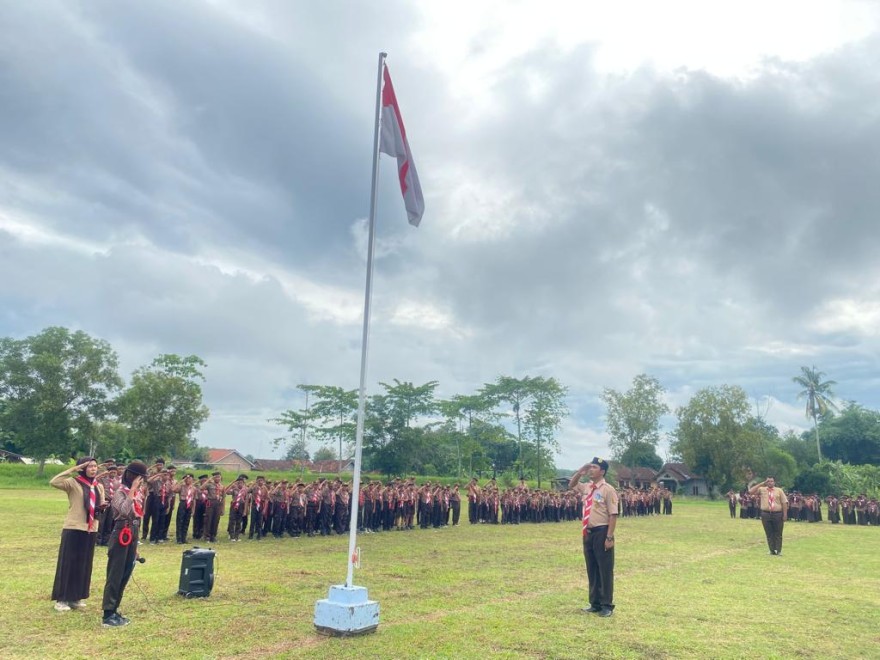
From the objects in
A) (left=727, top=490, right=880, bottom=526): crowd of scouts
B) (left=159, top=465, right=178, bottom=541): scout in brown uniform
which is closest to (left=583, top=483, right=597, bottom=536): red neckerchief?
(left=159, top=465, right=178, bottom=541): scout in brown uniform

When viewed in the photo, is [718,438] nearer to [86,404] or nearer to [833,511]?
[833,511]

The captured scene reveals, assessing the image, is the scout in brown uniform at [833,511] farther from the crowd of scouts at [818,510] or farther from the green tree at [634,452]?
the green tree at [634,452]

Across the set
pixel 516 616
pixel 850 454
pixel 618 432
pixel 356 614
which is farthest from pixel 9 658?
pixel 850 454

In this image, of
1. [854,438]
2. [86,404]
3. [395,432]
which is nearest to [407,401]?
[395,432]

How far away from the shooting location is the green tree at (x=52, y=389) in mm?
54812

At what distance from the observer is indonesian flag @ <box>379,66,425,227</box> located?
8.59 metres

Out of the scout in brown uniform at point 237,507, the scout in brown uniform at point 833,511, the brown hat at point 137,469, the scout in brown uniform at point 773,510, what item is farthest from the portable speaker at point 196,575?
the scout in brown uniform at point 833,511

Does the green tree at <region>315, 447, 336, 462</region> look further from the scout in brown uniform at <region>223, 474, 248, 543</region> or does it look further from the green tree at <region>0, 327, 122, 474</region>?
the scout in brown uniform at <region>223, 474, 248, 543</region>

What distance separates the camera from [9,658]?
18.4 feet

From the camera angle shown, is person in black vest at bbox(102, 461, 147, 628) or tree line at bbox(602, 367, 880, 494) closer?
person in black vest at bbox(102, 461, 147, 628)

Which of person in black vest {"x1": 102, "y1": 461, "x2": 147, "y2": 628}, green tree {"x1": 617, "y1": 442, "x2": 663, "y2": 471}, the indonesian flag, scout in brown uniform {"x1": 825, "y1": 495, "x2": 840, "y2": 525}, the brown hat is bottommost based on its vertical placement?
scout in brown uniform {"x1": 825, "y1": 495, "x2": 840, "y2": 525}

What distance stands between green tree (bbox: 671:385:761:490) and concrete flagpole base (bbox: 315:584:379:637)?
214 ft

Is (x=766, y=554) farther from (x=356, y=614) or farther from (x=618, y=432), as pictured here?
(x=618, y=432)

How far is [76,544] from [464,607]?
504 cm
